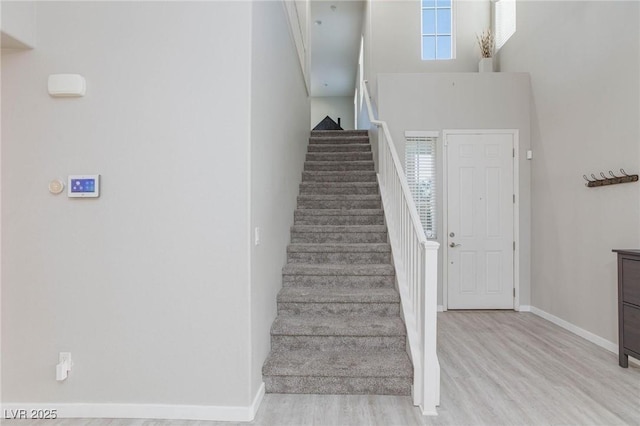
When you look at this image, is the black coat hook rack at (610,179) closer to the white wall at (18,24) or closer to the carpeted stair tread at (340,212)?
the carpeted stair tread at (340,212)

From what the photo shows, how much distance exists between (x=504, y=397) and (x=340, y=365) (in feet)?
3.66

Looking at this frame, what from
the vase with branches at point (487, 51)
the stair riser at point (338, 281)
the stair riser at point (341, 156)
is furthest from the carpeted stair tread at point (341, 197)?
the vase with branches at point (487, 51)

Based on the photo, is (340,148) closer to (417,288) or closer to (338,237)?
(338,237)

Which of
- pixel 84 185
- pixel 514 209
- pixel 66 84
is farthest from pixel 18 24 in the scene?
pixel 514 209

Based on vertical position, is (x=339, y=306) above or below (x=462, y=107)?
below

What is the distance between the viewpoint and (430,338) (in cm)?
223

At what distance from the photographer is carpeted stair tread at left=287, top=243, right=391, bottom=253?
3.46m

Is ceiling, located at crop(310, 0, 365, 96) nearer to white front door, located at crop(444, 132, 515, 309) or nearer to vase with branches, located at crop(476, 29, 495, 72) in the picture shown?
vase with branches, located at crop(476, 29, 495, 72)

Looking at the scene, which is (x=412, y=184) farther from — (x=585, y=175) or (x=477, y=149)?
(x=585, y=175)

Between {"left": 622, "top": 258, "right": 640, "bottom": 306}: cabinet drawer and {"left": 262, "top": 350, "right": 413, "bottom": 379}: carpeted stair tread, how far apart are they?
180 centimetres

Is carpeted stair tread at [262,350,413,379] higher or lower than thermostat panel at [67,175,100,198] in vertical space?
lower

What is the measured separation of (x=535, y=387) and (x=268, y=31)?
3259 mm

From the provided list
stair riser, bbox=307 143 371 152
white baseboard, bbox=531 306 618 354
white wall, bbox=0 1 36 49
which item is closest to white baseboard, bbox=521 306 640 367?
white baseboard, bbox=531 306 618 354

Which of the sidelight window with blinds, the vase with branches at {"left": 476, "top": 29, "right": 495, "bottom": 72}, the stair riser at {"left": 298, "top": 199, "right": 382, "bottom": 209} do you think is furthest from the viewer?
the vase with branches at {"left": 476, "top": 29, "right": 495, "bottom": 72}
